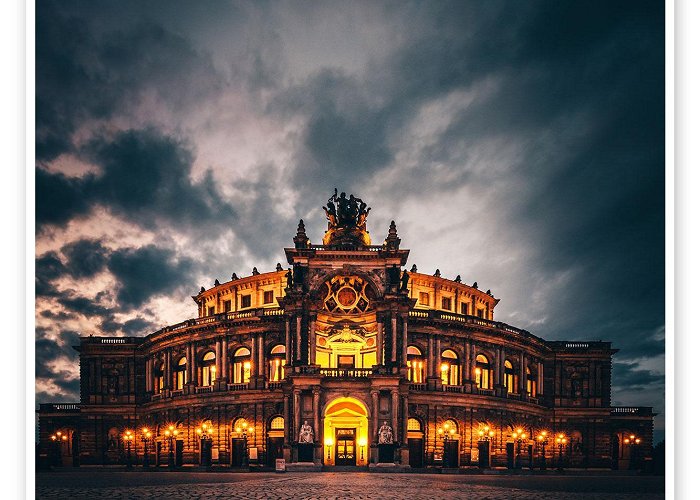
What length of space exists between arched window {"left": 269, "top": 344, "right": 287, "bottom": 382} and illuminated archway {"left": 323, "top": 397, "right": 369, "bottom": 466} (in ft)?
21.3

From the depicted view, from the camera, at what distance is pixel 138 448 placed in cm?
6644

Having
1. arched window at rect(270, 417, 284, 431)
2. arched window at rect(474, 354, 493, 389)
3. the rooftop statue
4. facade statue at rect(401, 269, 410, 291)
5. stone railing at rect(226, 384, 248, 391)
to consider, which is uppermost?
the rooftop statue

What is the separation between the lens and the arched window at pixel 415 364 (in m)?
58.9

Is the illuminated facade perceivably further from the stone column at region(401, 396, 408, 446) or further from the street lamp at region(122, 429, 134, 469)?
the street lamp at region(122, 429, 134, 469)

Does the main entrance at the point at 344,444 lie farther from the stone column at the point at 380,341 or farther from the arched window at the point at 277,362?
the stone column at the point at 380,341

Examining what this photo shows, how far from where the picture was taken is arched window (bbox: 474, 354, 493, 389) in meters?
62.2

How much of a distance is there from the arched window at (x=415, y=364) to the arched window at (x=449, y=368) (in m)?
1.91

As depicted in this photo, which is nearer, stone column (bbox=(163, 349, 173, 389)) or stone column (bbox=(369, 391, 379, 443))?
stone column (bbox=(369, 391, 379, 443))

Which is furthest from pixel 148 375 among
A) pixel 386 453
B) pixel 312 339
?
pixel 386 453

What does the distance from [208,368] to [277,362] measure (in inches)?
311

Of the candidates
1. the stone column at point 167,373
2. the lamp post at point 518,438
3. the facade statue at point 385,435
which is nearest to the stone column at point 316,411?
the facade statue at point 385,435

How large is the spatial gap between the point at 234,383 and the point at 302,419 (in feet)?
40.3

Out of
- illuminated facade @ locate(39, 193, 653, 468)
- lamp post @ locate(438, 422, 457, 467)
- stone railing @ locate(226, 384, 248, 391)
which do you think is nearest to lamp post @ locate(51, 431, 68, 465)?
illuminated facade @ locate(39, 193, 653, 468)
